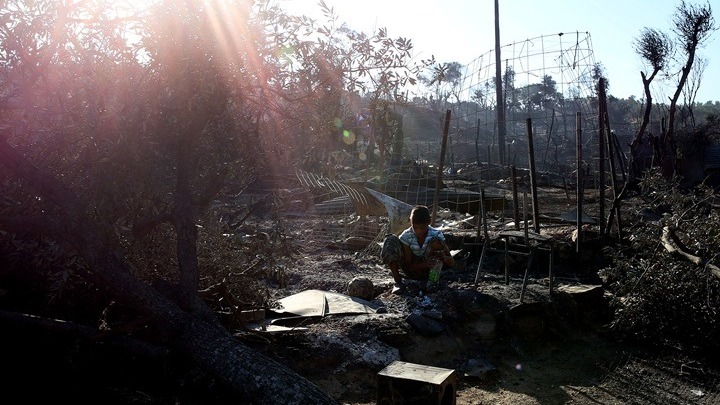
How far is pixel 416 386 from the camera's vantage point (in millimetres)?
3838

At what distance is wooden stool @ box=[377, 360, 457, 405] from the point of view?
3799mm

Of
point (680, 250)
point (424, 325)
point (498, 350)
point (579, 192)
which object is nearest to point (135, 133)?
point (424, 325)

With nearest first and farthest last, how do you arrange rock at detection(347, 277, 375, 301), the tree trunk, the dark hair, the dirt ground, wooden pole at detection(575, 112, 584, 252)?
the tree trunk < the dirt ground < rock at detection(347, 277, 375, 301) < the dark hair < wooden pole at detection(575, 112, 584, 252)

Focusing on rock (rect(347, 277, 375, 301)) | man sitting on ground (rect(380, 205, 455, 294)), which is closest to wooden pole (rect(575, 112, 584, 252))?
man sitting on ground (rect(380, 205, 455, 294))

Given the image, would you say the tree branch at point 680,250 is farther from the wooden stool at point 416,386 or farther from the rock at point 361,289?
the rock at point 361,289

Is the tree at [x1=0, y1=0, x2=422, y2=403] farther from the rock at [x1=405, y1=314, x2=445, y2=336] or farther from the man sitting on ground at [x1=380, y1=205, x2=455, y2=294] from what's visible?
the man sitting on ground at [x1=380, y1=205, x2=455, y2=294]

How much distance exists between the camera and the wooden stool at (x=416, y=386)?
380 centimetres

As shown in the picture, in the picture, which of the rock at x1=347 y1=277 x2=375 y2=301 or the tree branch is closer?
the tree branch

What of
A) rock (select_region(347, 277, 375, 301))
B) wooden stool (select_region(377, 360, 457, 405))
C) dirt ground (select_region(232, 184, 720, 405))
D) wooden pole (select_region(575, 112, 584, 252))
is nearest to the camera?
wooden stool (select_region(377, 360, 457, 405))

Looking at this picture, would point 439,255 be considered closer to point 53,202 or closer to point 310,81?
point 310,81

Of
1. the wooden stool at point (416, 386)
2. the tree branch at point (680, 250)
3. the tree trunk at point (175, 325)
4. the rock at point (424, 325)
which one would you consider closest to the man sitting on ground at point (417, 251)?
the rock at point (424, 325)

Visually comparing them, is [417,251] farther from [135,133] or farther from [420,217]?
[135,133]

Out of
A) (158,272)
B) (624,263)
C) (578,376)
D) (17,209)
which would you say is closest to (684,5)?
(624,263)

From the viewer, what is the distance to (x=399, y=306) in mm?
6129
